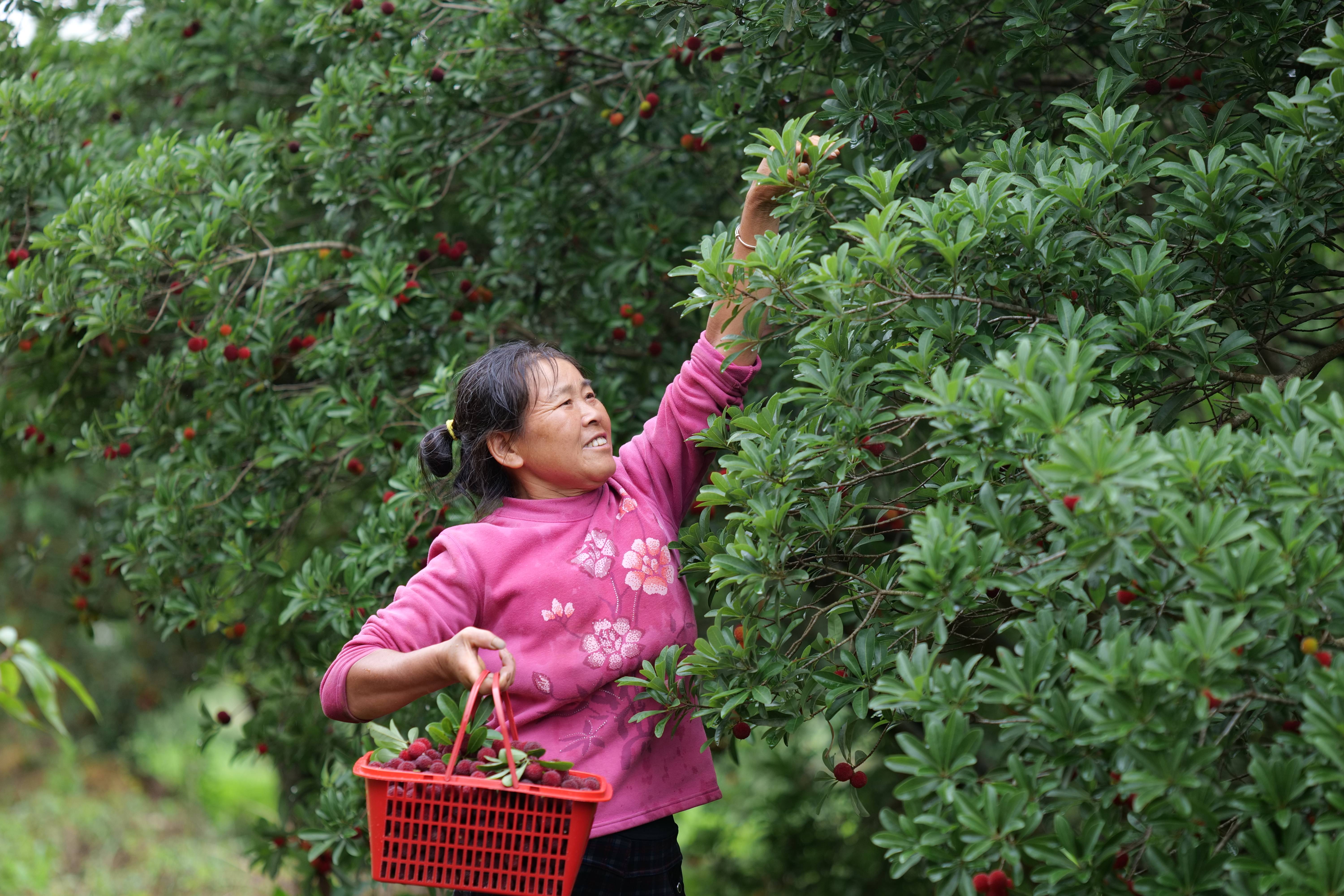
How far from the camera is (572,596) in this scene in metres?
2.05

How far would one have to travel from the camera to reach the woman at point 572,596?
2.00 meters

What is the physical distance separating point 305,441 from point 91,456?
91 centimetres

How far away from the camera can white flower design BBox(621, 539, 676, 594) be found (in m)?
2.10

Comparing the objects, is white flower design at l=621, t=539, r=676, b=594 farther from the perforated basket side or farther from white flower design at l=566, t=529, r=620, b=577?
the perforated basket side

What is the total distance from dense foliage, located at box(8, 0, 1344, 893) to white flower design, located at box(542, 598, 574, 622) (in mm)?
201

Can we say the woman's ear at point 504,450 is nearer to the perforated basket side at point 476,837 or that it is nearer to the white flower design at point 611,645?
the white flower design at point 611,645

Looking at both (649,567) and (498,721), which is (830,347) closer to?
(649,567)

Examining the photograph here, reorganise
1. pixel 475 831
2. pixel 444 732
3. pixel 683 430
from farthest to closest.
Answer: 1. pixel 683 430
2. pixel 444 732
3. pixel 475 831

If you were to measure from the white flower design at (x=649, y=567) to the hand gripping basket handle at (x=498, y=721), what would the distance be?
1.13ft

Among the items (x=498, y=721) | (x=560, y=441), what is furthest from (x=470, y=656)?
(x=560, y=441)

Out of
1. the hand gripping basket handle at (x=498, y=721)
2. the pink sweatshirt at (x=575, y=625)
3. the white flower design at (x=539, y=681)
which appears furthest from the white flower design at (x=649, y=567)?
the hand gripping basket handle at (x=498, y=721)

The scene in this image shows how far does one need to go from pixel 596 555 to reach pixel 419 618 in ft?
1.09

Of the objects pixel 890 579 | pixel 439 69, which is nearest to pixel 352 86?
pixel 439 69

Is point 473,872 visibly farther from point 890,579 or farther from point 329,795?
point 329,795
